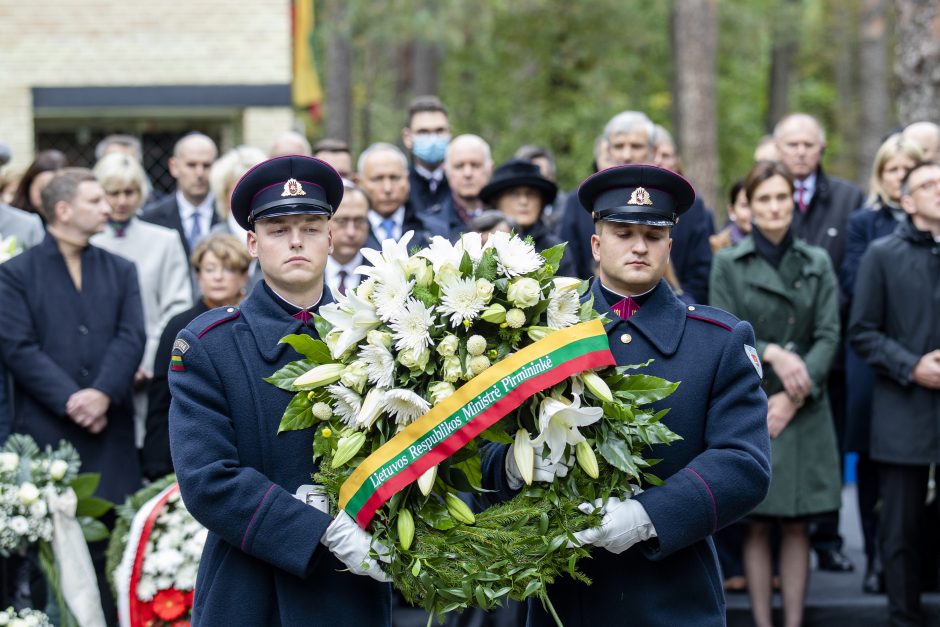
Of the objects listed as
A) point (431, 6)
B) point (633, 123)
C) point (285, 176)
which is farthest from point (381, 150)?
point (431, 6)

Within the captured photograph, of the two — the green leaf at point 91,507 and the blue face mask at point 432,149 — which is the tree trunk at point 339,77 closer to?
the blue face mask at point 432,149

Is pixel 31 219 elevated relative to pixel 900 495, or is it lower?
elevated

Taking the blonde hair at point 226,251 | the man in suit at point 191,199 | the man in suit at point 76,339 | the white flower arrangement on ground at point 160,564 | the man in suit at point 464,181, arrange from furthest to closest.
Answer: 1. the man in suit at point 191,199
2. the man in suit at point 464,181
3. the man in suit at point 76,339
4. the blonde hair at point 226,251
5. the white flower arrangement on ground at point 160,564

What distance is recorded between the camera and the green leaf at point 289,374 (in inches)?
155

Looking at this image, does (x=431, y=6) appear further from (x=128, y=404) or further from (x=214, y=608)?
(x=214, y=608)

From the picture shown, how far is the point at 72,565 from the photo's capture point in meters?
6.23

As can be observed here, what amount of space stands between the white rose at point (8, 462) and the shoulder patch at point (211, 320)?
2.49 meters

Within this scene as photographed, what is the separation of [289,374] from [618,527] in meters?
1.05

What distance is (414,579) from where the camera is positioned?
3.61 meters

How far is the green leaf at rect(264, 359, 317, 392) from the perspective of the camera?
3.93 metres

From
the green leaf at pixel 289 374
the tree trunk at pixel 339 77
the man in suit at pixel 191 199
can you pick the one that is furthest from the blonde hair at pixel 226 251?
the tree trunk at pixel 339 77

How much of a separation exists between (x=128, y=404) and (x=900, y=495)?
13.3 ft

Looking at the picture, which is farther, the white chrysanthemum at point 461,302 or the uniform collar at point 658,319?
the uniform collar at point 658,319

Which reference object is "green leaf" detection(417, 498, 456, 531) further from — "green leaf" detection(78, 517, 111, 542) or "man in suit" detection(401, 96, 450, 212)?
"man in suit" detection(401, 96, 450, 212)
